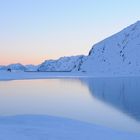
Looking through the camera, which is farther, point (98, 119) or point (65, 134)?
point (98, 119)

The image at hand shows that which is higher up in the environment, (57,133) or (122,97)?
(57,133)

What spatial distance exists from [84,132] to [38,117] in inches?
180

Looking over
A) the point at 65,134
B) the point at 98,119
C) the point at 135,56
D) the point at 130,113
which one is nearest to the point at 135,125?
the point at 98,119

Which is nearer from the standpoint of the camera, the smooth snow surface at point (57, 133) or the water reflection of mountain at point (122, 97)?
the smooth snow surface at point (57, 133)

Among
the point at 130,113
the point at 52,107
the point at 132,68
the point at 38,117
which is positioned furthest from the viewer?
the point at 132,68

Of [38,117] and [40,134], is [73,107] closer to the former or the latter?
[38,117]

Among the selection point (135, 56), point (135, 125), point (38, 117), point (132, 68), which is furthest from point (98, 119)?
point (135, 56)

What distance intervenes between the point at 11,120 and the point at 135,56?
616ft

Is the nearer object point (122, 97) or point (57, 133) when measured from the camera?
point (57, 133)

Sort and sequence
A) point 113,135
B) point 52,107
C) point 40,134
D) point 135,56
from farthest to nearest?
point 135,56 → point 52,107 → point 113,135 → point 40,134

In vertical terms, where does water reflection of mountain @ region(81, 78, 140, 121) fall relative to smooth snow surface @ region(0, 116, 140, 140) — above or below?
below

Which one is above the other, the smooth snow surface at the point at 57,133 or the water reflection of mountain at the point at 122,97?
the smooth snow surface at the point at 57,133

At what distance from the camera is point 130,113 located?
20.1 meters

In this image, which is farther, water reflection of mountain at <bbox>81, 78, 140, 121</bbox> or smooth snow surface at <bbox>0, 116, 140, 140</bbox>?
water reflection of mountain at <bbox>81, 78, 140, 121</bbox>
